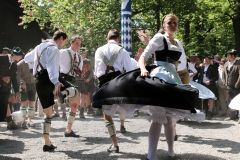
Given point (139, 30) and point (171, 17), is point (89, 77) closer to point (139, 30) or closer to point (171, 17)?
point (139, 30)

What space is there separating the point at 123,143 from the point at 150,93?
2141 millimetres

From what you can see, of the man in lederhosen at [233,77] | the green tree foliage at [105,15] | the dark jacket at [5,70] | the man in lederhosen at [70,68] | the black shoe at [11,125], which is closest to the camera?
the man in lederhosen at [70,68]

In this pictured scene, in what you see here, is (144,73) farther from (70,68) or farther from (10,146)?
(10,146)

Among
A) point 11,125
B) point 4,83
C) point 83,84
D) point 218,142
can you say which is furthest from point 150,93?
point 83,84

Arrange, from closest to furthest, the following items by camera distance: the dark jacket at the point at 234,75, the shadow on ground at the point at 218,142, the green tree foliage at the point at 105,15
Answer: the shadow on ground at the point at 218,142, the dark jacket at the point at 234,75, the green tree foliage at the point at 105,15

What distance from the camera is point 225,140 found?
638 centimetres

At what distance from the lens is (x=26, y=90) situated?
27.5 ft

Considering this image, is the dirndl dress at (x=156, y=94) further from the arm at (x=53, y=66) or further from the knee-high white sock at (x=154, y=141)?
the arm at (x=53, y=66)

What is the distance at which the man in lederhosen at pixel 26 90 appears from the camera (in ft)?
26.8

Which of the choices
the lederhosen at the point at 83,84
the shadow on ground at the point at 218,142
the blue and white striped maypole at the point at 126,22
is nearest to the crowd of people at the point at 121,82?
the shadow on ground at the point at 218,142

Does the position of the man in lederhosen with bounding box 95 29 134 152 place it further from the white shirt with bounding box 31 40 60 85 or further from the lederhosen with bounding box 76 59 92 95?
the lederhosen with bounding box 76 59 92 95

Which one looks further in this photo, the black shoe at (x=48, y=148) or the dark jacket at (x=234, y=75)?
the dark jacket at (x=234, y=75)

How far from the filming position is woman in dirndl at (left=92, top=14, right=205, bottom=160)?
12.9ft

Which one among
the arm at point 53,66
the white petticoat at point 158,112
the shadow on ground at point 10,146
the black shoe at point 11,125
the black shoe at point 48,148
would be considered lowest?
the shadow on ground at point 10,146
